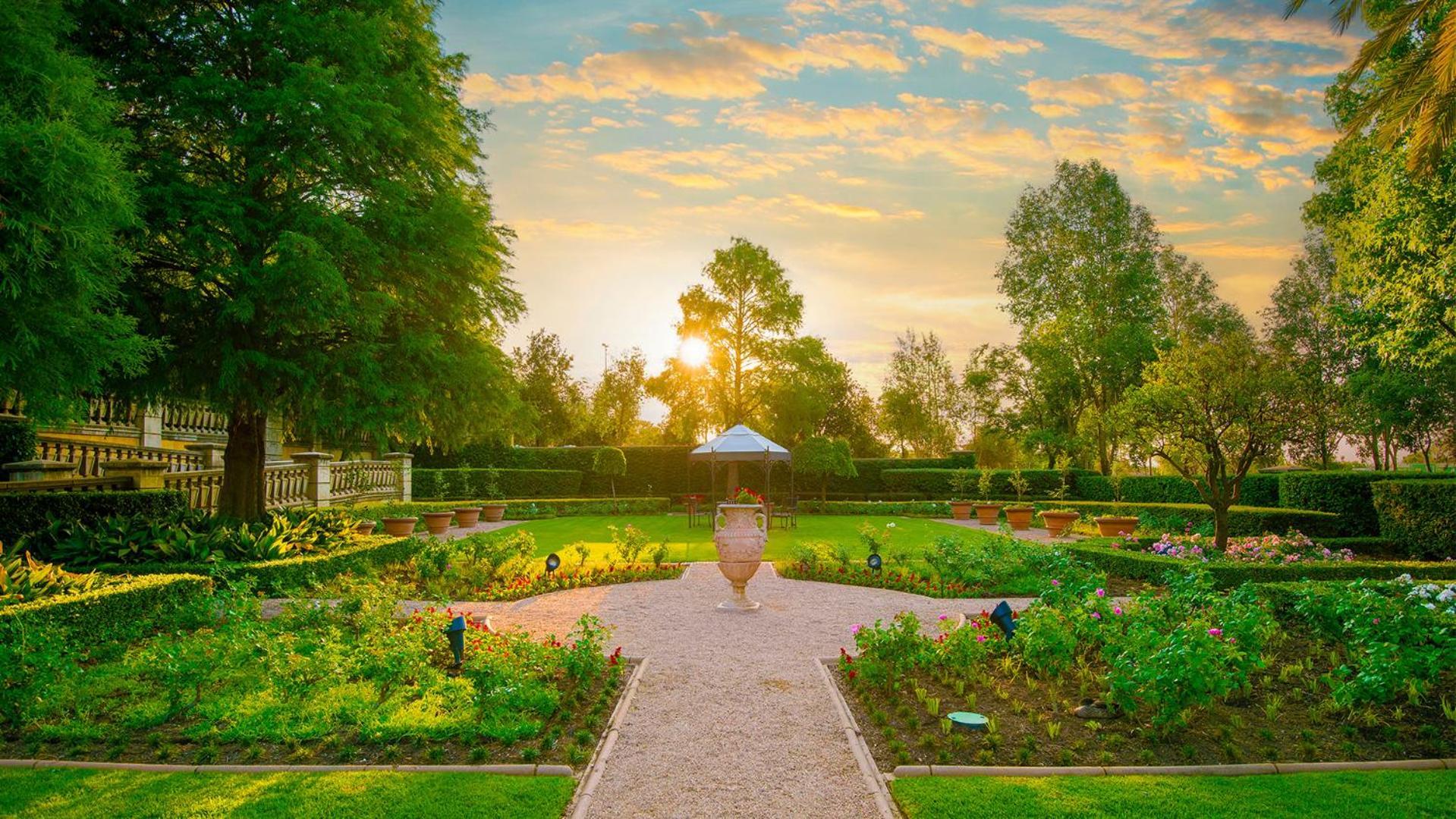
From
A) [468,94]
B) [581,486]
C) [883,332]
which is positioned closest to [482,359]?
[468,94]

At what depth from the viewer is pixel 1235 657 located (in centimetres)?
527

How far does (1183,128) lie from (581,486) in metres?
24.5

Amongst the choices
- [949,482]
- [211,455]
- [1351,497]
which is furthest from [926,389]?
[211,455]

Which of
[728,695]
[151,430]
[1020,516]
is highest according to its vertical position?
[151,430]

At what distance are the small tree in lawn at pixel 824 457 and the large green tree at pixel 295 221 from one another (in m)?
16.2

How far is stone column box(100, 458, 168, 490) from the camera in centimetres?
1298

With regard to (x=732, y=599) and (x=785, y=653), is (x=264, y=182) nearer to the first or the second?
(x=732, y=599)

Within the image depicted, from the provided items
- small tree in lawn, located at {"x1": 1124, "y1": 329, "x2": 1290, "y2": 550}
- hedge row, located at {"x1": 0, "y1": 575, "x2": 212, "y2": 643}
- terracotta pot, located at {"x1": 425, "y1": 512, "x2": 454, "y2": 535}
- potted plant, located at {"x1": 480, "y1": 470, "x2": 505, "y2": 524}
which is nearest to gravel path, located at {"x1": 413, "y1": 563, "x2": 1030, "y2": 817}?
hedge row, located at {"x1": 0, "y1": 575, "x2": 212, "y2": 643}

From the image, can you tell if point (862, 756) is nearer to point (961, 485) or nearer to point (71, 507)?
point (71, 507)

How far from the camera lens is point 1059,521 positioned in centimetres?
1898

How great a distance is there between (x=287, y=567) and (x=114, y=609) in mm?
2558

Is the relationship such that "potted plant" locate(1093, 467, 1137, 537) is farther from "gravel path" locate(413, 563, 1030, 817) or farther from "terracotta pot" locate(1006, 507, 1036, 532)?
"gravel path" locate(413, 563, 1030, 817)

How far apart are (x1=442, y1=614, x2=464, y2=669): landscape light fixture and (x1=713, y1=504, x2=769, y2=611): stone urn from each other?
3.89m

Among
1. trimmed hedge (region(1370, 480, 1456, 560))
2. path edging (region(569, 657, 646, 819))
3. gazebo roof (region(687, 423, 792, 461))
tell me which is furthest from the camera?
gazebo roof (region(687, 423, 792, 461))
